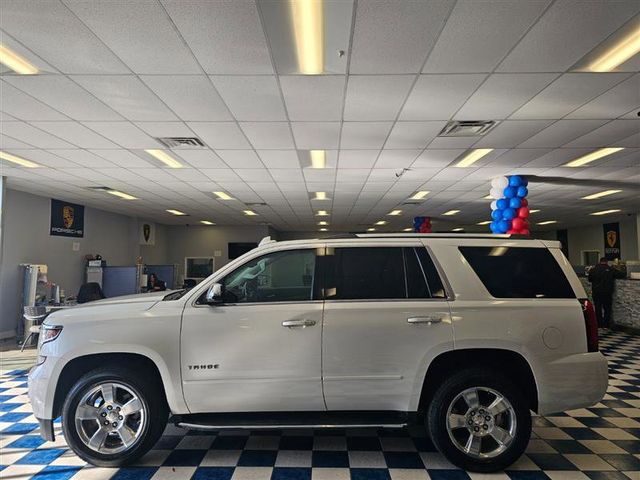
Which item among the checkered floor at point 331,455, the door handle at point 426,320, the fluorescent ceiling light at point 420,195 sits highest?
the fluorescent ceiling light at point 420,195

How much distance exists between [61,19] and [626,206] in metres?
14.5

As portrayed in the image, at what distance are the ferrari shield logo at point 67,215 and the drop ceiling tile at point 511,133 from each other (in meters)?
10.1

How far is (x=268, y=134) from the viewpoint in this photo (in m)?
5.17

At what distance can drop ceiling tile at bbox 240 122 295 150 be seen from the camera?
15.8 feet

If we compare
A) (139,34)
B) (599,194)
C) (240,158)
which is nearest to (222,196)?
(240,158)

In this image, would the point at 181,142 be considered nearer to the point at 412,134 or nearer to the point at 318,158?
the point at 318,158

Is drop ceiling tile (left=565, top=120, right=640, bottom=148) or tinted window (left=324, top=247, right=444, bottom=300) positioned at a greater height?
drop ceiling tile (left=565, top=120, right=640, bottom=148)

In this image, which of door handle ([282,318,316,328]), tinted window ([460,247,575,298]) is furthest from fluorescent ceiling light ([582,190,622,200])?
door handle ([282,318,316,328])

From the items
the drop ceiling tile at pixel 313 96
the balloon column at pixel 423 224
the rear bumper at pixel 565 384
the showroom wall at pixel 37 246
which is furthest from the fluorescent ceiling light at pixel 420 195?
the showroom wall at pixel 37 246

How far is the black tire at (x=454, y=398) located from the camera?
8.56ft

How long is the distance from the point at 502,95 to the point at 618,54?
0.98m

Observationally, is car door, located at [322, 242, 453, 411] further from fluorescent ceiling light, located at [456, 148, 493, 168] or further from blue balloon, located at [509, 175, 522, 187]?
blue balloon, located at [509, 175, 522, 187]

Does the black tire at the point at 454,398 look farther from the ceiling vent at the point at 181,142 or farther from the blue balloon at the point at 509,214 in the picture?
the blue balloon at the point at 509,214

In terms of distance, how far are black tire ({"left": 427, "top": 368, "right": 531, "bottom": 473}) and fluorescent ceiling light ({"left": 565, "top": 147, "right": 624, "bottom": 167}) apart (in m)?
5.03
